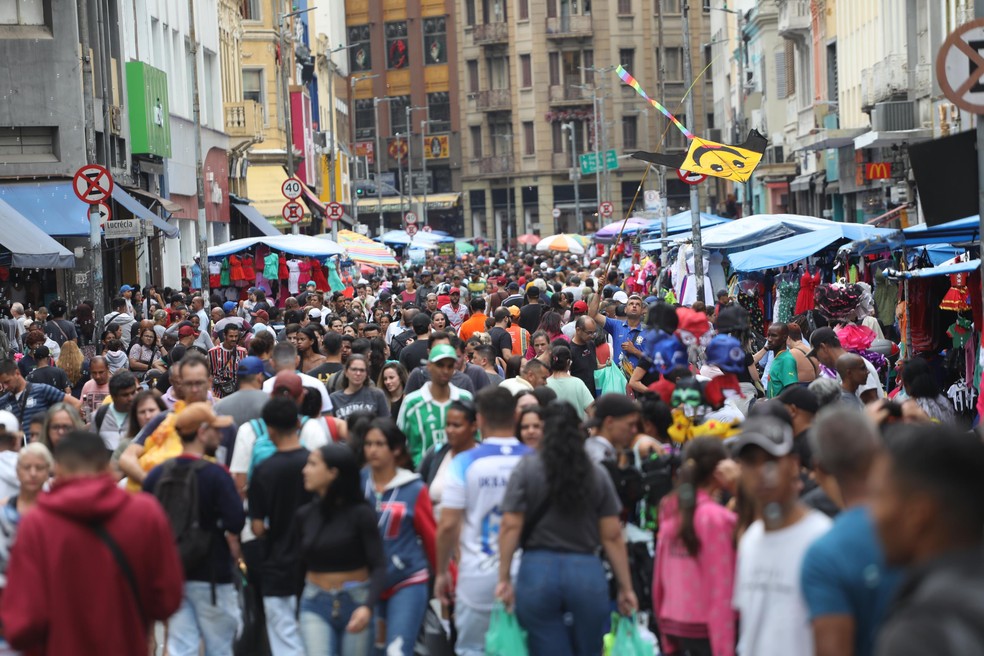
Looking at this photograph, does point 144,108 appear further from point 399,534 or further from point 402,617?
point 402,617

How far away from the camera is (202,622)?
8039 millimetres

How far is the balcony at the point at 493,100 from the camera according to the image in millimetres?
93688

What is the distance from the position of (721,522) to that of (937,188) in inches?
179

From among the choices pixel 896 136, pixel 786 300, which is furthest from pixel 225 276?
pixel 786 300

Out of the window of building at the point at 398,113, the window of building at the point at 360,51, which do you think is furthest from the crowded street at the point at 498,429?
the window of building at the point at 360,51

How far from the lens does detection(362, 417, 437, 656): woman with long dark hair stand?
24.9ft

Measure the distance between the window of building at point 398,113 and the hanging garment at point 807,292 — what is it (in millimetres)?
79529

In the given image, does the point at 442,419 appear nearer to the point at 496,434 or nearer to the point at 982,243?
the point at 496,434

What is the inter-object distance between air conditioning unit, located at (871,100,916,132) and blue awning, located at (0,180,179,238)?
14.5 meters

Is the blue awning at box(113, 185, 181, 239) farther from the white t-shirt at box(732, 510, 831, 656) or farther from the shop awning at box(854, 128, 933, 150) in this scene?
the white t-shirt at box(732, 510, 831, 656)

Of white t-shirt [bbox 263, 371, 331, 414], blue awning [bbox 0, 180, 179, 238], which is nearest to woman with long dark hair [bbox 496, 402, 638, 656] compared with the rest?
white t-shirt [bbox 263, 371, 331, 414]

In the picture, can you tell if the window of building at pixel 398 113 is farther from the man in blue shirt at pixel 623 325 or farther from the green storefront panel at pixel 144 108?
the man in blue shirt at pixel 623 325

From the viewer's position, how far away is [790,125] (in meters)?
54.1

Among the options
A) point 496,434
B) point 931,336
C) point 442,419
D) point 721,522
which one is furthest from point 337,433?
point 931,336
